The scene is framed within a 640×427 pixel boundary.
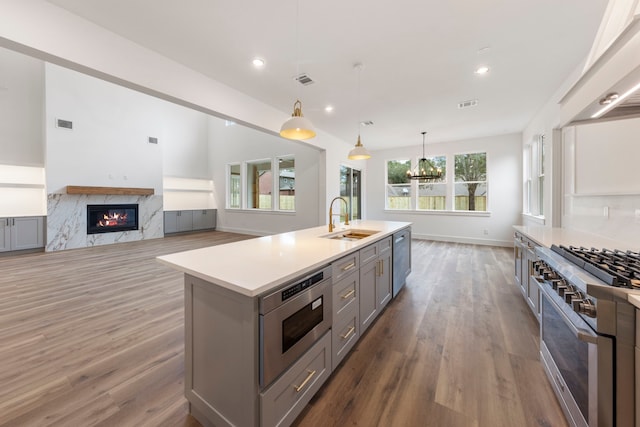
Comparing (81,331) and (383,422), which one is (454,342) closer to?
(383,422)

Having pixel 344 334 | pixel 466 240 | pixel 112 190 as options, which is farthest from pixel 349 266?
pixel 112 190

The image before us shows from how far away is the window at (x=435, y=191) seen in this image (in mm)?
6965

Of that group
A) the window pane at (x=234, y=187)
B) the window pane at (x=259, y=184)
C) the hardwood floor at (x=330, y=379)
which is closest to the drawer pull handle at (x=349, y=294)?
the hardwood floor at (x=330, y=379)

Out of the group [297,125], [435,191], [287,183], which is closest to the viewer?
[297,125]

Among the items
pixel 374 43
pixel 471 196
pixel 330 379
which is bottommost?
pixel 330 379

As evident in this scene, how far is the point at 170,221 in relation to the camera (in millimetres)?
7734

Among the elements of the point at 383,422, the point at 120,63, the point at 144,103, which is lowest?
the point at 383,422

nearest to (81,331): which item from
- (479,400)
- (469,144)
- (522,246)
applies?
(479,400)

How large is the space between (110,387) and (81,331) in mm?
1048

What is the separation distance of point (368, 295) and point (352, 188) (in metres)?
5.59

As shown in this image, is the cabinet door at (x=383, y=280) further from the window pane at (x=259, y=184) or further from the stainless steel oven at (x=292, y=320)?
the window pane at (x=259, y=184)

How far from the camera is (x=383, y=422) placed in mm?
1379

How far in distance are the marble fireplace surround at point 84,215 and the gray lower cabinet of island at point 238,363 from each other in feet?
21.9

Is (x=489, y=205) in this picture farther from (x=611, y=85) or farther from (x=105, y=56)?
(x=105, y=56)
